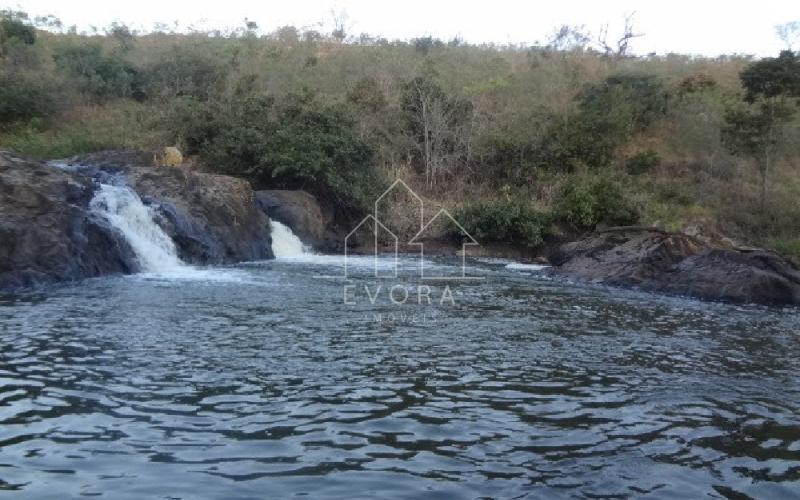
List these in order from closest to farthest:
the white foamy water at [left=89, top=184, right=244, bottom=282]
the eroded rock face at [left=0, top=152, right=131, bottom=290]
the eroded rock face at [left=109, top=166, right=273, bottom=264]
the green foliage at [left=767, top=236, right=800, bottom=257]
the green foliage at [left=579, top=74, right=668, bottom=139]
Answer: the eroded rock face at [left=0, top=152, right=131, bottom=290] < the white foamy water at [left=89, top=184, right=244, bottom=282] < the eroded rock face at [left=109, top=166, right=273, bottom=264] < the green foliage at [left=767, top=236, right=800, bottom=257] < the green foliage at [left=579, top=74, right=668, bottom=139]

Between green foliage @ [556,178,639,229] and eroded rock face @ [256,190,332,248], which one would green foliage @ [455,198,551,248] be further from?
eroded rock face @ [256,190,332,248]

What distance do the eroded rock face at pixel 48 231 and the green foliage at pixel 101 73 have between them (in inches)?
804

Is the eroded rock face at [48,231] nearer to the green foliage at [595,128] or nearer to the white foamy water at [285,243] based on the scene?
the white foamy water at [285,243]

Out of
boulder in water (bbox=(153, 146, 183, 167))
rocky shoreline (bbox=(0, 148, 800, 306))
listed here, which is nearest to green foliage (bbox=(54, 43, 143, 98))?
boulder in water (bbox=(153, 146, 183, 167))

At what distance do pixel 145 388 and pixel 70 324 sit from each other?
4199 mm

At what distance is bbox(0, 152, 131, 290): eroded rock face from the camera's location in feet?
54.4

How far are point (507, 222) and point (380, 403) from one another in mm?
22912

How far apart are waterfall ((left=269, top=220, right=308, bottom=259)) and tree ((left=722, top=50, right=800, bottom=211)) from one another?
62.0 ft

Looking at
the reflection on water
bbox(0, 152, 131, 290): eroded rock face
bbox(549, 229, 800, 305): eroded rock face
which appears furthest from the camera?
bbox(549, 229, 800, 305): eroded rock face

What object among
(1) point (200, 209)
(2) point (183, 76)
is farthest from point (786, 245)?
(2) point (183, 76)

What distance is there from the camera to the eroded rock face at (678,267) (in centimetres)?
1894

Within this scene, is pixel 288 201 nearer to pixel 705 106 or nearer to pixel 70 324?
pixel 70 324

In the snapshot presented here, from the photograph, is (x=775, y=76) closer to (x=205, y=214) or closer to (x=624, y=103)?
(x=624, y=103)

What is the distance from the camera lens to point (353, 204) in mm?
31453
